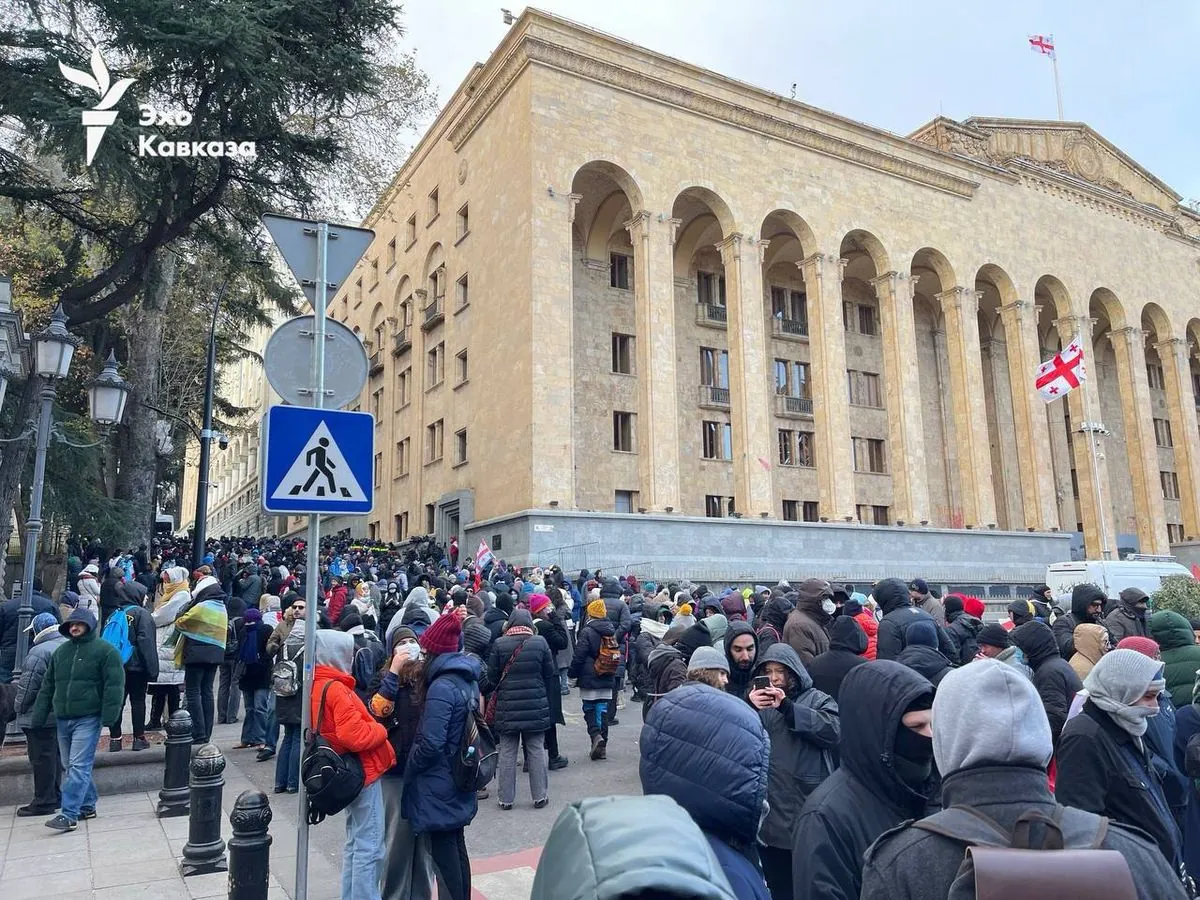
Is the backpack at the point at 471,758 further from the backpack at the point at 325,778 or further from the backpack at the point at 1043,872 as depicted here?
the backpack at the point at 1043,872

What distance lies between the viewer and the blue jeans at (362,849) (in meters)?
4.87

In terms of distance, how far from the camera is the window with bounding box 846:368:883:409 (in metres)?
35.8

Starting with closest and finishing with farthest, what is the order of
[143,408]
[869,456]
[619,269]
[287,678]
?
[287,678] < [143,408] < [619,269] < [869,456]

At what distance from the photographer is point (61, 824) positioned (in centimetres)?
674

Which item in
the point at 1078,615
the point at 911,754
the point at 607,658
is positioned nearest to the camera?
the point at 911,754

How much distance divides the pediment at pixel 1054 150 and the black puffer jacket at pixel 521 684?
3450cm

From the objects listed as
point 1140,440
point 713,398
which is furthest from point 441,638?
point 1140,440

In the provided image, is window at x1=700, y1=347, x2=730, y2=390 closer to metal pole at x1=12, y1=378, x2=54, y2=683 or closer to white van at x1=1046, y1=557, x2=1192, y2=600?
white van at x1=1046, y1=557, x2=1192, y2=600

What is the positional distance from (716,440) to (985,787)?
30247 mm

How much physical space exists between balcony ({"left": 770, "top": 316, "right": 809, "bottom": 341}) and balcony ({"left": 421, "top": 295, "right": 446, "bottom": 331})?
44.3ft

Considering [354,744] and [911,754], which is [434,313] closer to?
[354,744]

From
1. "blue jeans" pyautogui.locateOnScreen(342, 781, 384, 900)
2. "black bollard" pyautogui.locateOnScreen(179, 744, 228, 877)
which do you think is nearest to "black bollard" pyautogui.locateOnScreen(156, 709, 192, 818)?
"black bollard" pyautogui.locateOnScreen(179, 744, 228, 877)

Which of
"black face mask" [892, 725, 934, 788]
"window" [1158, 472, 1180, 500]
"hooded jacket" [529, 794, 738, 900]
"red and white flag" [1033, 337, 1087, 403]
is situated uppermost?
"red and white flag" [1033, 337, 1087, 403]

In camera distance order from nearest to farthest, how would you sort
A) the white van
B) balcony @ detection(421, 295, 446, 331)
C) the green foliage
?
the green foliage, the white van, balcony @ detection(421, 295, 446, 331)
